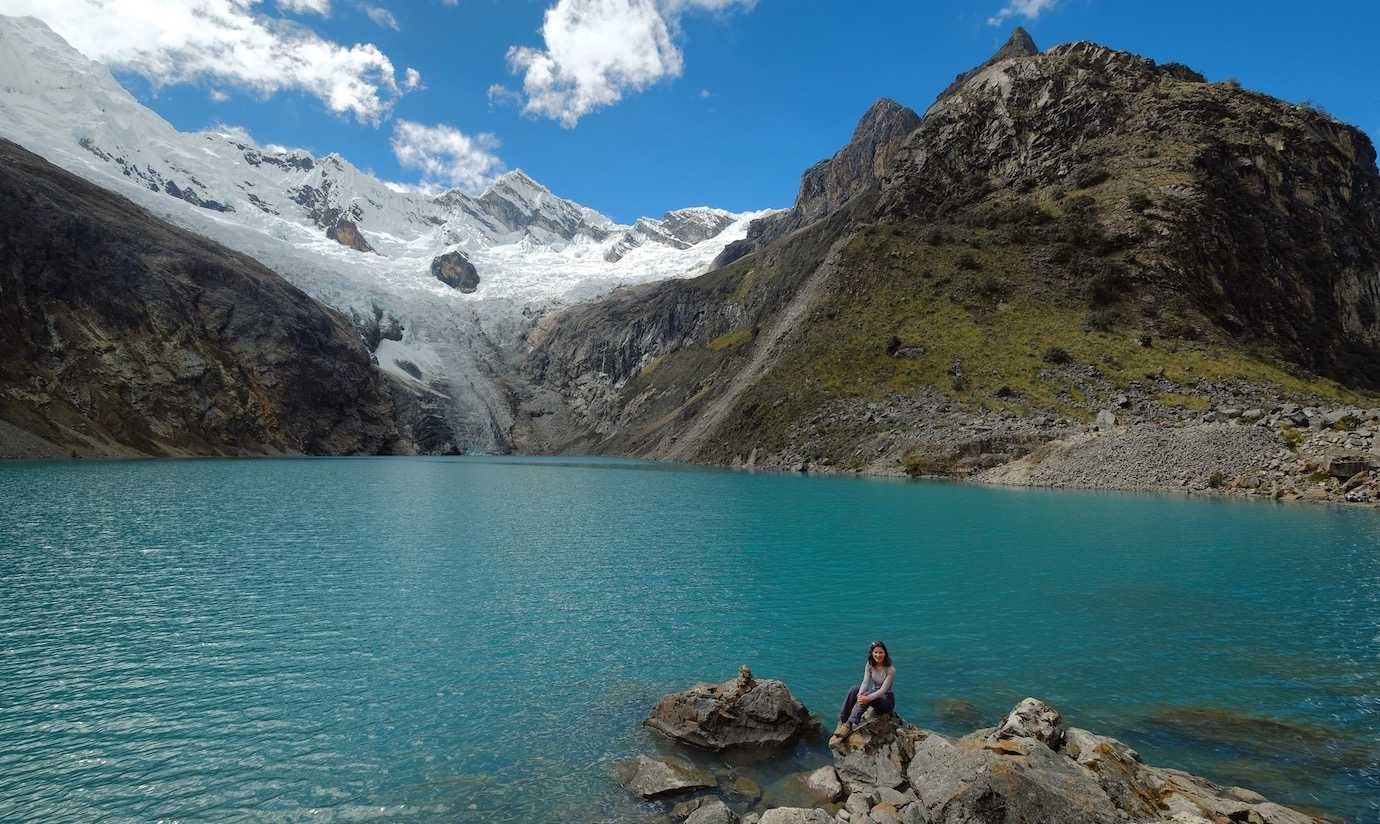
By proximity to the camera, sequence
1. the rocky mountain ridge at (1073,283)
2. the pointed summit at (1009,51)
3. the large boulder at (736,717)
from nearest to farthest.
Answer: the large boulder at (736,717)
the rocky mountain ridge at (1073,283)
the pointed summit at (1009,51)

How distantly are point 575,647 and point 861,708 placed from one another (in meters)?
9.73

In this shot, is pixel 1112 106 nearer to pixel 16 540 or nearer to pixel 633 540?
pixel 633 540

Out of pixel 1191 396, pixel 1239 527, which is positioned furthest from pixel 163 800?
pixel 1191 396

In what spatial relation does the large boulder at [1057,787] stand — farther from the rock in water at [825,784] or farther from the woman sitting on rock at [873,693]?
the woman sitting on rock at [873,693]

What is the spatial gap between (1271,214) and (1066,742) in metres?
132

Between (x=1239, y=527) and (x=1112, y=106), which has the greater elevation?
(x=1112, y=106)

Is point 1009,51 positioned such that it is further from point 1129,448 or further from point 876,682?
point 876,682

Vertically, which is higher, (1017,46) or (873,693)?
(1017,46)

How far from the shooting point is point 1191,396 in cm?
7819

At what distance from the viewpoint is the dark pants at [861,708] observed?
15.1m

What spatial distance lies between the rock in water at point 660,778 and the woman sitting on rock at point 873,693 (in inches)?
135

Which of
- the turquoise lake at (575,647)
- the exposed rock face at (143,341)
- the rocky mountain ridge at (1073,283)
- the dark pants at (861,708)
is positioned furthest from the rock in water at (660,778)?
the exposed rock face at (143,341)

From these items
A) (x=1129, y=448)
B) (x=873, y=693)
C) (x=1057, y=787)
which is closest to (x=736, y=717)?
(x=873, y=693)

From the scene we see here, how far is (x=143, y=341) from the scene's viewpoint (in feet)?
417
